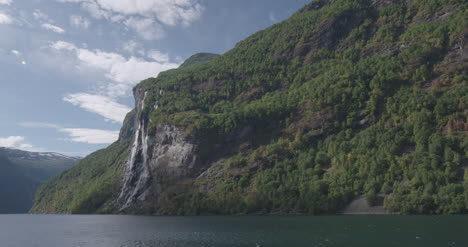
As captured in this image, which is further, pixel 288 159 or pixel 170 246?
pixel 288 159

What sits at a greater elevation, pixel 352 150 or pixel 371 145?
pixel 371 145

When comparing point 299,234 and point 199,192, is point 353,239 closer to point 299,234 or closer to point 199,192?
point 299,234

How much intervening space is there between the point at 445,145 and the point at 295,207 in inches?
2410

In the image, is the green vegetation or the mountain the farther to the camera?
the mountain

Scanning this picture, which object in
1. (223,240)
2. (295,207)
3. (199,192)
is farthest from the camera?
(199,192)

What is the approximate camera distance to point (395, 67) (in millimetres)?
185250

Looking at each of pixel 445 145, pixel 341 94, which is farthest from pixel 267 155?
pixel 445 145

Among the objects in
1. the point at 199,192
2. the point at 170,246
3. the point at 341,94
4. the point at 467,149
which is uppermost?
the point at 341,94

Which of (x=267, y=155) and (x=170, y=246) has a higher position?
(x=267, y=155)

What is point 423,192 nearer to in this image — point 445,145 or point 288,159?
point 445,145

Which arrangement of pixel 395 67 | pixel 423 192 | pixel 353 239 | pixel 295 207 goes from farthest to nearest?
pixel 395 67, pixel 295 207, pixel 423 192, pixel 353 239

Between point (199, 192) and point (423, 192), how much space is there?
9919 centimetres

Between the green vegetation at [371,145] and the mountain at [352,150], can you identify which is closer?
the green vegetation at [371,145]

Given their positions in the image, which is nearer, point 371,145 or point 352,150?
point 371,145
